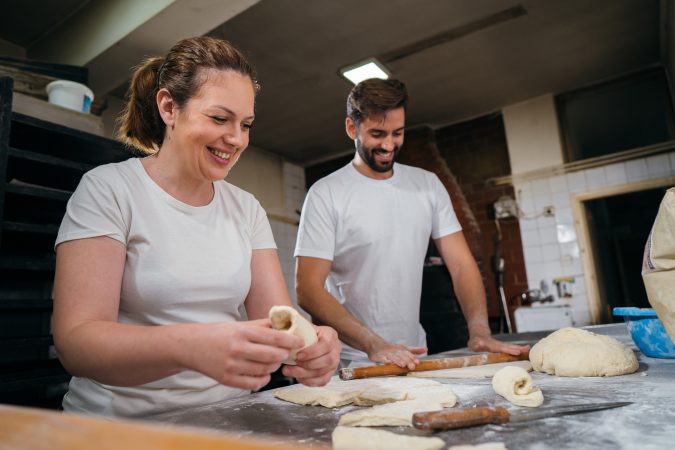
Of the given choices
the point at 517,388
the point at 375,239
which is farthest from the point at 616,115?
the point at 517,388

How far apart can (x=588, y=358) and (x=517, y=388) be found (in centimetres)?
38

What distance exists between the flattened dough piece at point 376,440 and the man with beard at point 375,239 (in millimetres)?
1053

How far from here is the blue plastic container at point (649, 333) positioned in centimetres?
132

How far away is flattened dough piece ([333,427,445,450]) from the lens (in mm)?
699

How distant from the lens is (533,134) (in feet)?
17.7

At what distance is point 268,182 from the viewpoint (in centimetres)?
641

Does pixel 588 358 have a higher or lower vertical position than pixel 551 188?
lower

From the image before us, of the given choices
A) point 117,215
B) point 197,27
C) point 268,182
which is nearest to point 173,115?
point 117,215

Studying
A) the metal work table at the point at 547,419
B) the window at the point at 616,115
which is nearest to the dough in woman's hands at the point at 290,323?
the metal work table at the point at 547,419

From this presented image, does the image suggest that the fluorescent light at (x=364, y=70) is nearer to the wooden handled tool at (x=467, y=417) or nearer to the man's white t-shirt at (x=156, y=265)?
the man's white t-shirt at (x=156, y=265)

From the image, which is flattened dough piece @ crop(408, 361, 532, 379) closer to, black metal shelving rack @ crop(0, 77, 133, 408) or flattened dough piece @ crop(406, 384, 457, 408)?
flattened dough piece @ crop(406, 384, 457, 408)

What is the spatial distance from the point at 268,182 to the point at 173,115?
5292 mm

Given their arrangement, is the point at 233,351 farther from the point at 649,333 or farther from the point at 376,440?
the point at 649,333

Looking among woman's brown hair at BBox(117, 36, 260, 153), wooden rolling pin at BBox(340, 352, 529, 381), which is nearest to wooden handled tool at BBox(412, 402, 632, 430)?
wooden rolling pin at BBox(340, 352, 529, 381)
